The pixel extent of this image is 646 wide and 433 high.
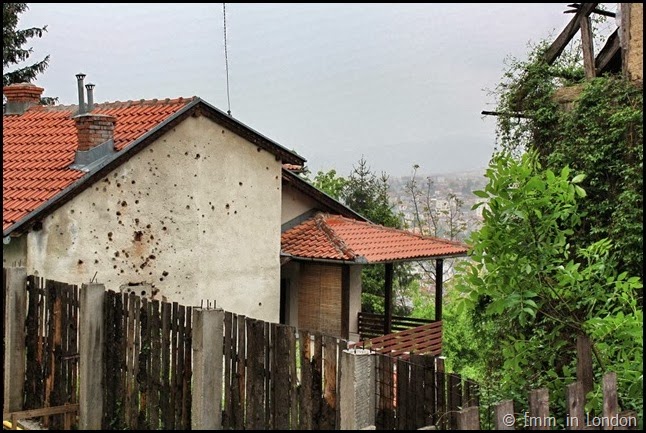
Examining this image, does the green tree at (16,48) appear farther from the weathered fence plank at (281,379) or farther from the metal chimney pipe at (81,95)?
the weathered fence plank at (281,379)

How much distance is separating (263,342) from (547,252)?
8.25 feet

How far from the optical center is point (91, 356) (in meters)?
8.22

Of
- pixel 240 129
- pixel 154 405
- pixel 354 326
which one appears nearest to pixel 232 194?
pixel 240 129

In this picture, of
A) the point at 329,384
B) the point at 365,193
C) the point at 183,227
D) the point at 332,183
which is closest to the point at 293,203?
the point at 183,227

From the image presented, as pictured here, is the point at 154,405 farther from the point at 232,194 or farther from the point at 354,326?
the point at 354,326

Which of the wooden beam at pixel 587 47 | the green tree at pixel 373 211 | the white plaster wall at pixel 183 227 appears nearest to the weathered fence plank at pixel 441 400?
the white plaster wall at pixel 183 227

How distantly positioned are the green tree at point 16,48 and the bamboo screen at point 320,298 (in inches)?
691

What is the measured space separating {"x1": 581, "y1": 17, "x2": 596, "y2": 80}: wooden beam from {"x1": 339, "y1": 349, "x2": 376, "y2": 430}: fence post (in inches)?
374

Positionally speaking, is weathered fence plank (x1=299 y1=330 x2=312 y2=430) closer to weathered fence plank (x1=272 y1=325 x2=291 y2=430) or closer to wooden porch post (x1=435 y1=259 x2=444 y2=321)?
weathered fence plank (x1=272 y1=325 x2=291 y2=430)

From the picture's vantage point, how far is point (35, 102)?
62.7 feet

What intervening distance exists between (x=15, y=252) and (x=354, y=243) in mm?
7656

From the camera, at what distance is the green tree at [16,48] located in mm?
30281

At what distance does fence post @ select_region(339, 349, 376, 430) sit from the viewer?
5.99 metres

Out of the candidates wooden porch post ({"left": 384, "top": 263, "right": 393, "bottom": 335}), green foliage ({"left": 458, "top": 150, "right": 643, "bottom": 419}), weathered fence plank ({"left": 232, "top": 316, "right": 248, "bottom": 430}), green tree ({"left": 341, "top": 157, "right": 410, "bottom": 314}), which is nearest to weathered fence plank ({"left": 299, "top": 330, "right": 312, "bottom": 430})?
weathered fence plank ({"left": 232, "top": 316, "right": 248, "bottom": 430})
